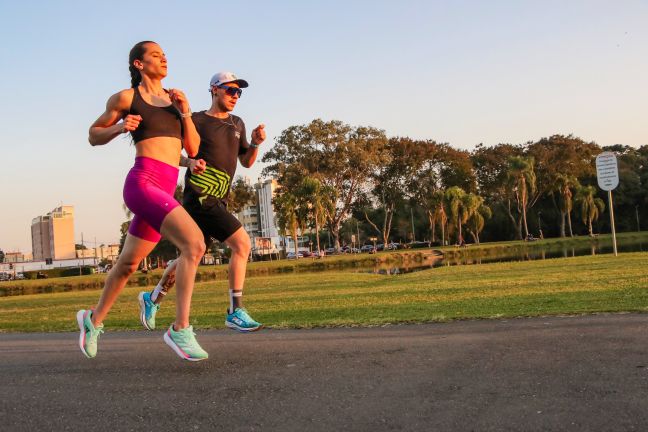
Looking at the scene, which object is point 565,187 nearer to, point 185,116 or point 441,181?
point 441,181

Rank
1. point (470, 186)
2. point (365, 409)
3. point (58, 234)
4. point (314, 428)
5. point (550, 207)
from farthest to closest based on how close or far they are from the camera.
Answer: point (58, 234)
point (550, 207)
point (470, 186)
point (365, 409)
point (314, 428)

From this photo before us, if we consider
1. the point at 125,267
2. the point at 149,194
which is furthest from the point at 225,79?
the point at 125,267

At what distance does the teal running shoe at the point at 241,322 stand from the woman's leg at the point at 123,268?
1026 mm

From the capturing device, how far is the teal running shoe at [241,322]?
5.18 metres

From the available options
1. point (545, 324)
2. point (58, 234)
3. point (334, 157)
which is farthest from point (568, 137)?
point (58, 234)

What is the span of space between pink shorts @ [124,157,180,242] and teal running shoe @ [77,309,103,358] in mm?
736

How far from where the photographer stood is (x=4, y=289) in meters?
44.0

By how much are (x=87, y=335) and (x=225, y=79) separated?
2.43 metres

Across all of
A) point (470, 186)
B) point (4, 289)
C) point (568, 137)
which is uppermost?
point (568, 137)

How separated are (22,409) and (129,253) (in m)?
1.55

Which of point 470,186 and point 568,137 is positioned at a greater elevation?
point 568,137

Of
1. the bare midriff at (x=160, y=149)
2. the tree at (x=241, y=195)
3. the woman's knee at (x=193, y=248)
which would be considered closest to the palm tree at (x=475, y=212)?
the tree at (x=241, y=195)

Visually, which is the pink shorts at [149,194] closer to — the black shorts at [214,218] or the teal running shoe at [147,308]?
the black shorts at [214,218]

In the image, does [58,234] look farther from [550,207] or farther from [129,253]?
[129,253]
